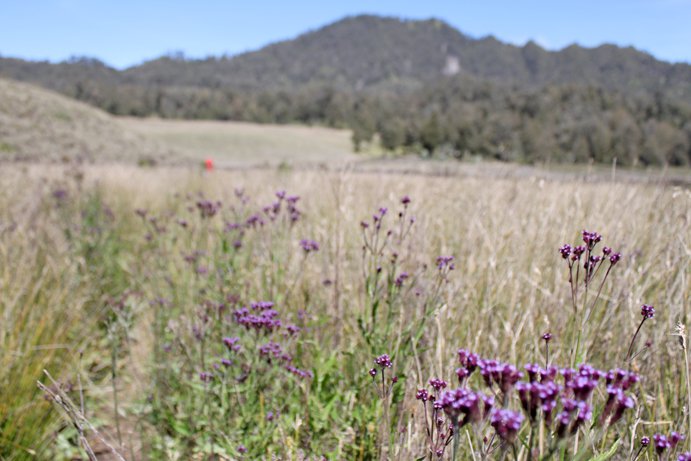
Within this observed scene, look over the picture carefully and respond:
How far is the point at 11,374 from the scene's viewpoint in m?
2.73

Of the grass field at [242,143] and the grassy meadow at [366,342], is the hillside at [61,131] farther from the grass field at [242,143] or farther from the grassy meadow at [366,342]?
the grassy meadow at [366,342]

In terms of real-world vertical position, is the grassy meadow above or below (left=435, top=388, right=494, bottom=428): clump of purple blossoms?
below

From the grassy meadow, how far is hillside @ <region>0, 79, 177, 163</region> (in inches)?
924

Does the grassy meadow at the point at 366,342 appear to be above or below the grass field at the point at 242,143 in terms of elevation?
below

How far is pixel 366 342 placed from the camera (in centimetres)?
201

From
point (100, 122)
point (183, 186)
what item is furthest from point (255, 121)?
point (183, 186)

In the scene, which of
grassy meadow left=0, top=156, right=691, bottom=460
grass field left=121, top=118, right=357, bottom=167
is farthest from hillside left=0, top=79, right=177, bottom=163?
grassy meadow left=0, top=156, right=691, bottom=460

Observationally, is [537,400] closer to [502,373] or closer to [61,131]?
[502,373]

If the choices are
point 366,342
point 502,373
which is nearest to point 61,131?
point 366,342

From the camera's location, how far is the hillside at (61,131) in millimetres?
26547

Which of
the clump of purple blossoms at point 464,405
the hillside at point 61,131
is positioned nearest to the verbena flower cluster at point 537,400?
the clump of purple blossoms at point 464,405

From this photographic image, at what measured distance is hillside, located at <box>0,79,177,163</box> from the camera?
2655cm

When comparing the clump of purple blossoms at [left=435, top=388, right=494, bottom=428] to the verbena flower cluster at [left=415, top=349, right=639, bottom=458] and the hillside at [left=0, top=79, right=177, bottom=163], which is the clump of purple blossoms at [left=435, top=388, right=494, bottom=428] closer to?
the verbena flower cluster at [left=415, top=349, right=639, bottom=458]

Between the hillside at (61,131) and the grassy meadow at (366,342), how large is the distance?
23472 millimetres
